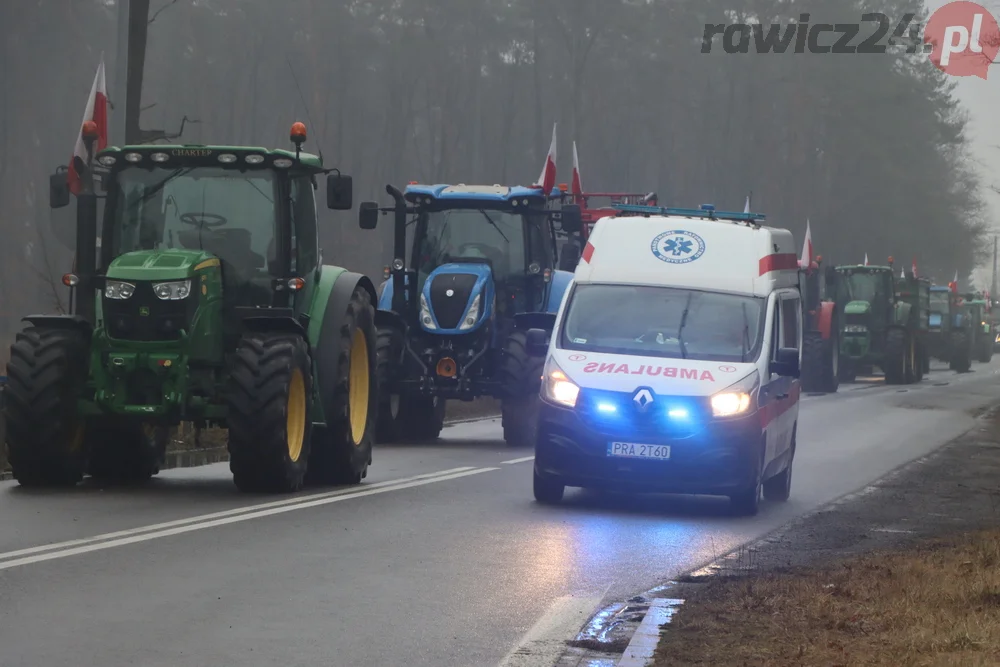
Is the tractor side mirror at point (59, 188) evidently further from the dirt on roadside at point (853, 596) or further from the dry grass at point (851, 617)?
the dry grass at point (851, 617)

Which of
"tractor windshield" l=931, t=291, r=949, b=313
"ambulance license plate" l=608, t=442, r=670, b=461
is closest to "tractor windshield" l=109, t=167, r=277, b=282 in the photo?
"ambulance license plate" l=608, t=442, r=670, b=461

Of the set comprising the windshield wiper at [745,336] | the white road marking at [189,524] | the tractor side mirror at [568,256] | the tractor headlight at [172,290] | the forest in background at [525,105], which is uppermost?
the forest in background at [525,105]

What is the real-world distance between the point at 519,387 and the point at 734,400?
7280 millimetres

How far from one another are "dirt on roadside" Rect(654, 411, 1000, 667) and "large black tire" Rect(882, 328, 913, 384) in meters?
31.2

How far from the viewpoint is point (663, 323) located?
593 inches

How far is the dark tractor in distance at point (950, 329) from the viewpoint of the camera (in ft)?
199

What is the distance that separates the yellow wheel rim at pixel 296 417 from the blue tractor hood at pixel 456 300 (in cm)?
729

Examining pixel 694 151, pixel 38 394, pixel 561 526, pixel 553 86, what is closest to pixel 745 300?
pixel 561 526

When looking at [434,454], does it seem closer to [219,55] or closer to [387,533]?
[387,533]

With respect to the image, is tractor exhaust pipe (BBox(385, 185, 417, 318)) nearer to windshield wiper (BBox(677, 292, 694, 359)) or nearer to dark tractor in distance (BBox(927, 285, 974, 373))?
windshield wiper (BBox(677, 292, 694, 359))

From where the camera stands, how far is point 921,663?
768cm

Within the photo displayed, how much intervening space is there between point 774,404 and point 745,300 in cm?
91

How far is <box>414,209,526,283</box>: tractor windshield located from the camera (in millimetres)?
22312

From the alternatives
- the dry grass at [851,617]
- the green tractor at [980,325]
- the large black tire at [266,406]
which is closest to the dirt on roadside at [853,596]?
the dry grass at [851,617]
